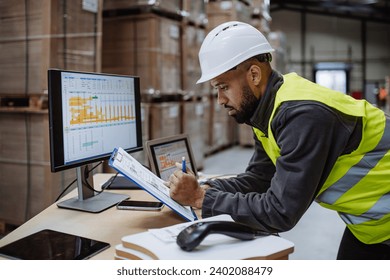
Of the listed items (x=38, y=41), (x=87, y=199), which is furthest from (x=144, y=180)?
(x=38, y=41)

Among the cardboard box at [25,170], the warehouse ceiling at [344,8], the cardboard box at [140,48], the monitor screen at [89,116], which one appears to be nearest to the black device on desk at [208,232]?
the monitor screen at [89,116]

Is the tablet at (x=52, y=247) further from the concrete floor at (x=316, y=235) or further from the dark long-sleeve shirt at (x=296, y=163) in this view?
the concrete floor at (x=316, y=235)

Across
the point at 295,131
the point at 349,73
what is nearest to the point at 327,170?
the point at 295,131

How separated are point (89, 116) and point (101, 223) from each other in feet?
1.42

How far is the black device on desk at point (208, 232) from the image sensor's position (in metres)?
1.06

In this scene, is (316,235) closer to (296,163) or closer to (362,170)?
(362,170)

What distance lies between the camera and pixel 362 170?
1.41m

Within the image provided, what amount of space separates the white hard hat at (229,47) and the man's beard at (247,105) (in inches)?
4.4

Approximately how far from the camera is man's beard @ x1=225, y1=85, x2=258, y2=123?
1.48m

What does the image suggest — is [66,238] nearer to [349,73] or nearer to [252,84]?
[252,84]

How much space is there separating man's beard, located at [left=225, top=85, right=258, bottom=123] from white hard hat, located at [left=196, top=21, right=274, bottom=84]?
0.37 ft

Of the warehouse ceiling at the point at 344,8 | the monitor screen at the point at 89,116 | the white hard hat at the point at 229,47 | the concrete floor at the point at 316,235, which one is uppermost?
the warehouse ceiling at the point at 344,8

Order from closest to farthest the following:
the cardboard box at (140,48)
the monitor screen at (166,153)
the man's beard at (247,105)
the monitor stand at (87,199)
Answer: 1. the man's beard at (247,105)
2. the monitor stand at (87,199)
3. the monitor screen at (166,153)
4. the cardboard box at (140,48)

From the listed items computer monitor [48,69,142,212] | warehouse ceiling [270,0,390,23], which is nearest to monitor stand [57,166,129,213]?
computer monitor [48,69,142,212]
